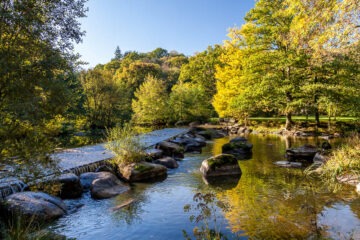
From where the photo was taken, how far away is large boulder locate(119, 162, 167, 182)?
34.4 ft

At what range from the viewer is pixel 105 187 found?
8.90 meters

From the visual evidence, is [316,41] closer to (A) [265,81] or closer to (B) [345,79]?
(A) [265,81]

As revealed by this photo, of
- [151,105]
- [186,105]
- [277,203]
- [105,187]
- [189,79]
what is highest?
[189,79]

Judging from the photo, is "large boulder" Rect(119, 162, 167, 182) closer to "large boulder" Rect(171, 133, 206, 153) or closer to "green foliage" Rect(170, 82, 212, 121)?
"large boulder" Rect(171, 133, 206, 153)

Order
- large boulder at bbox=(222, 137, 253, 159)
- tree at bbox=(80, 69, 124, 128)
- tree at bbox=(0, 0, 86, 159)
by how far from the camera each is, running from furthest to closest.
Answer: tree at bbox=(80, 69, 124, 128) → large boulder at bbox=(222, 137, 253, 159) → tree at bbox=(0, 0, 86, 159)

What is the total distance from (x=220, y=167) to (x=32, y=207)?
686cm

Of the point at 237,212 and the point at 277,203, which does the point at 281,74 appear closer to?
the point at 277,203

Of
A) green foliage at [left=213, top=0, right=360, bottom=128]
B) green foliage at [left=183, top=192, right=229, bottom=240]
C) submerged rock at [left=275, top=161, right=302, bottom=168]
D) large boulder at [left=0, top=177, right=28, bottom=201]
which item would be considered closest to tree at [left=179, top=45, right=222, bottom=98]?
green foliage at [left=213, top=0, right=360, bottom=128]

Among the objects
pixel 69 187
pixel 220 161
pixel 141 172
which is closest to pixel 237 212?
pixel 220 161

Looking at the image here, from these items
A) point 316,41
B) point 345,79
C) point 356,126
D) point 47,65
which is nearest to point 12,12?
point 47,65

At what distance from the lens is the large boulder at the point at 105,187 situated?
28.3 feet

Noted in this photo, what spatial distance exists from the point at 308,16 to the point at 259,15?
51.3ft

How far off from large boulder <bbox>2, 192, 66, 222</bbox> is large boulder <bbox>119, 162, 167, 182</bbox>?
3.54 m

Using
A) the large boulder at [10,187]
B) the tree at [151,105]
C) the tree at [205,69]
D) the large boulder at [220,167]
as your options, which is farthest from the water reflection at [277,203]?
the tree at [205,69]
